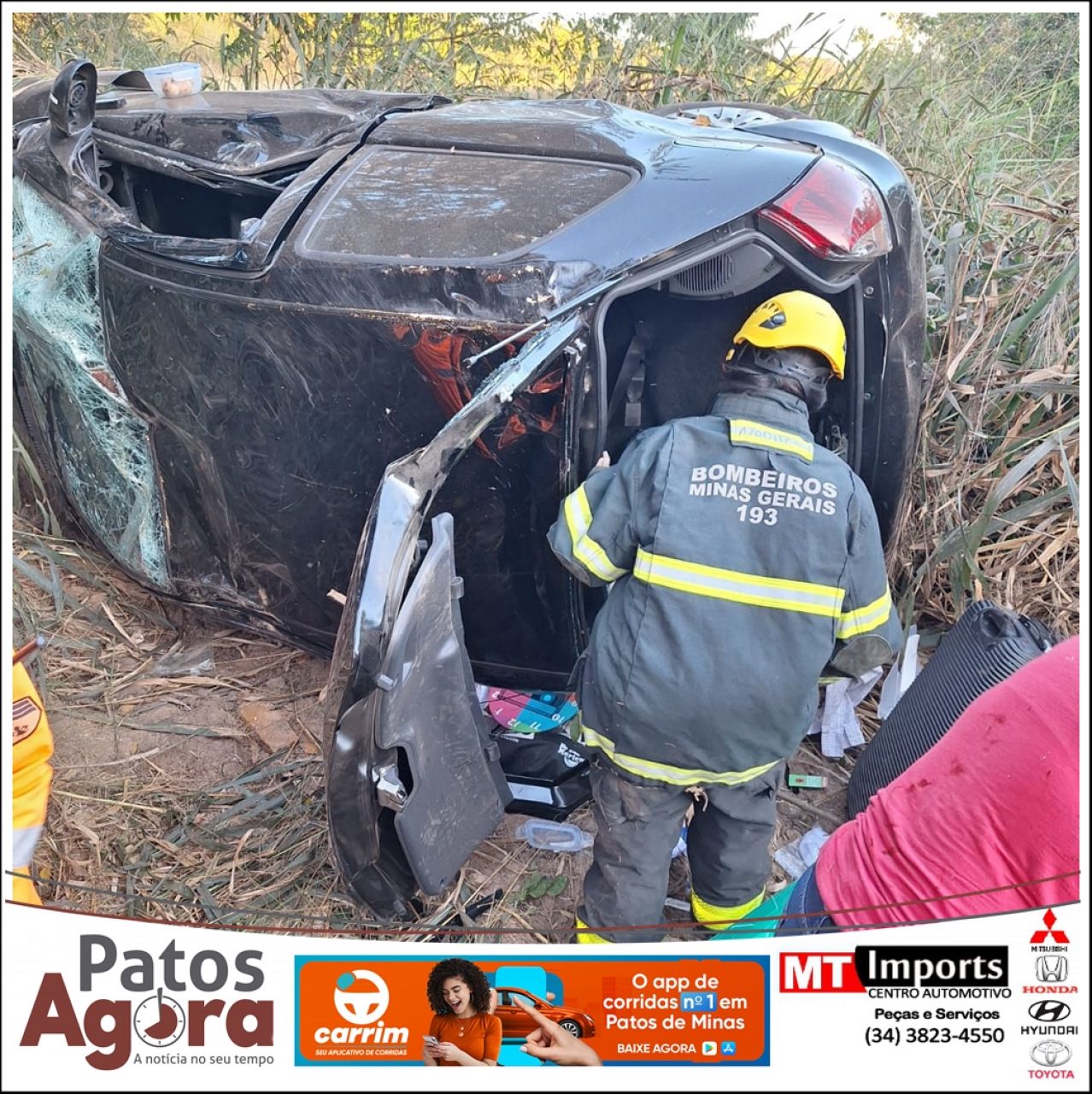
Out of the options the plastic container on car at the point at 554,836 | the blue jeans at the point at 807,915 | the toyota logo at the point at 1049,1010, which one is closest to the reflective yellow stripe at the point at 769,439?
the blue jeans at the point at 807,915

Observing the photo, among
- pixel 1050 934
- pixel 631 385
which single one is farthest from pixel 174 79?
pixel 1050 934

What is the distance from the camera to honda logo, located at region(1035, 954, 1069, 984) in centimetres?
181

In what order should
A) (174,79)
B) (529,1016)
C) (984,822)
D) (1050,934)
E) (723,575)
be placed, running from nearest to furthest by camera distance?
1. (984,822)
2. (1050,934)
3. (529,1016)
4. (723,575)
5. (174,79)

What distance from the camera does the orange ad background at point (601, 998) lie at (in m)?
1.85

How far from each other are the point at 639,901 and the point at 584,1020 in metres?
0.45

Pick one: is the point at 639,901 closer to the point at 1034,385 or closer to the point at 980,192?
the point at 1034,385

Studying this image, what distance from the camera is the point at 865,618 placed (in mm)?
2062

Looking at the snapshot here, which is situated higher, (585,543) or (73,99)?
(73,99)

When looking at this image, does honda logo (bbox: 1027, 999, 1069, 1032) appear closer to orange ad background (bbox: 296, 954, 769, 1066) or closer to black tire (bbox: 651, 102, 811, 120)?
orange ad background (bbox: 296, 954, 769, 1066)

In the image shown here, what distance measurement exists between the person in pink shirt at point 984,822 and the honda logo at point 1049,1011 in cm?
30

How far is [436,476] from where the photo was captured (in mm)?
1903

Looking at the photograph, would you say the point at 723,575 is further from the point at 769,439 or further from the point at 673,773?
the point at 673,773

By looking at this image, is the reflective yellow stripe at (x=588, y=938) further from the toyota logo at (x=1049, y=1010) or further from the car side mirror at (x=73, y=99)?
the car side mirror at (x=73, y=99)

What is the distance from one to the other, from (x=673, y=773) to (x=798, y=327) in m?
1.01
